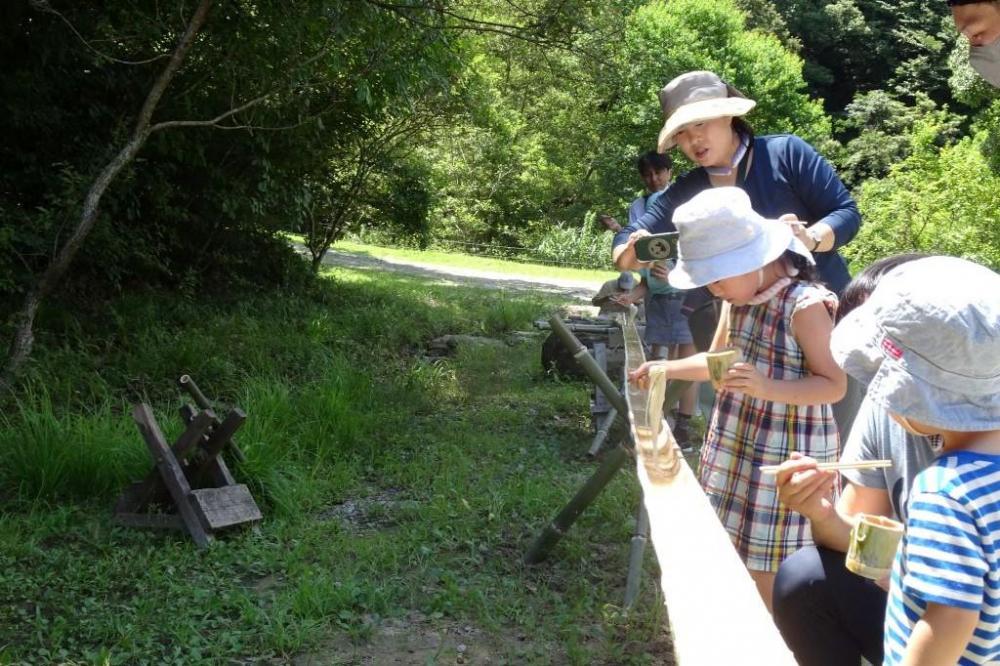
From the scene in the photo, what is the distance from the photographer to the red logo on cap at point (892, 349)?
1.60m

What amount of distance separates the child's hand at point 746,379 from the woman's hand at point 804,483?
1.70 feet

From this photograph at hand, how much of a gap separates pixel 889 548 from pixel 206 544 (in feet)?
11.5

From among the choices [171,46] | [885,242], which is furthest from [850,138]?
[171,46]

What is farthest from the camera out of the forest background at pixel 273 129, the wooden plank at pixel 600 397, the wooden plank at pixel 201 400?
the forest background at pixel 273 129

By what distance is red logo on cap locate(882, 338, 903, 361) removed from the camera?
160cm

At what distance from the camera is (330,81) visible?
28.4 ft

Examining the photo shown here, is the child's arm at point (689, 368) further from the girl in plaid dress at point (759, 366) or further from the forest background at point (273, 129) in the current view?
the forest background at point (273, 129)

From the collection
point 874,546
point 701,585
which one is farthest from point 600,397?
point 874,546

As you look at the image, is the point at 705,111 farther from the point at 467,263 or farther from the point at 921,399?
the point at 467,263

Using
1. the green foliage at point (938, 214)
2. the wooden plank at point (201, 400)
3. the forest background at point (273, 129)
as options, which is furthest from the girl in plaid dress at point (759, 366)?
the green foliage at point (938, 214)

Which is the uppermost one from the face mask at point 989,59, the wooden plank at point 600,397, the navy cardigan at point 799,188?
the face mask at point 989,59

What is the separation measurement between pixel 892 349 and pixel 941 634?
1.53ft

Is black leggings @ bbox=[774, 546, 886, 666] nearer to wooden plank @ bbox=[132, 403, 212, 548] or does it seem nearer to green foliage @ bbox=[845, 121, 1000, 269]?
wooden plank @ bbox=[132, 403, 212, 548]

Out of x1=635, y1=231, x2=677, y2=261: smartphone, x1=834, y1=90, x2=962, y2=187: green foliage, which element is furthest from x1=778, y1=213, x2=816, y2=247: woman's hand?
x1=834, y1=90, x2=962, y2=187: green foliage
